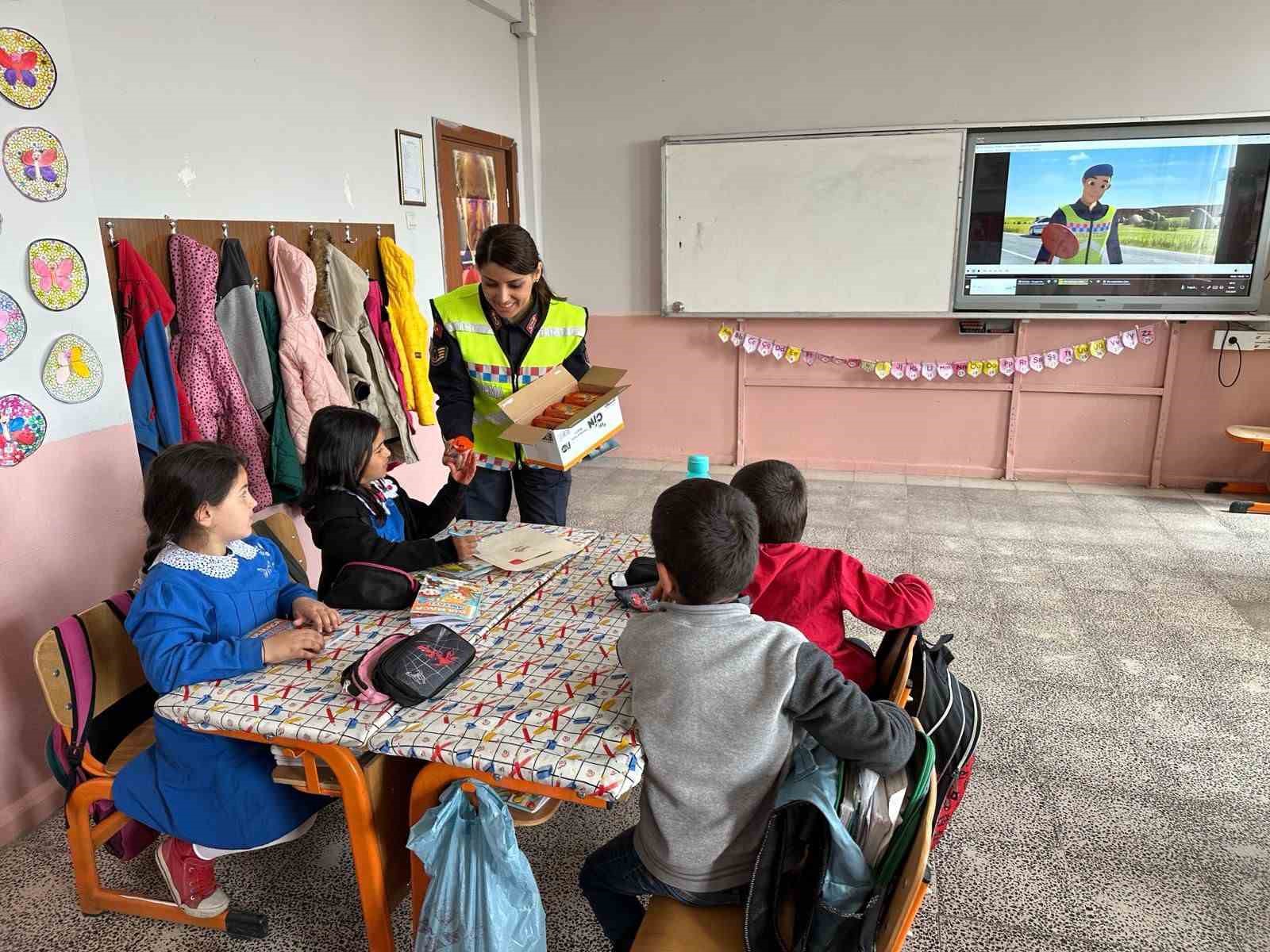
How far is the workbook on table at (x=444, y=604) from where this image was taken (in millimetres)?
1653

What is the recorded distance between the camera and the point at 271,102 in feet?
9.91

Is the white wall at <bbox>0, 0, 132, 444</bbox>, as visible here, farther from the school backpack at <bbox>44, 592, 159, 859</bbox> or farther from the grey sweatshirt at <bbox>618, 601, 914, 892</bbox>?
the grey sweatshirt at <bbox>618, 601, 914, 892</bbox>

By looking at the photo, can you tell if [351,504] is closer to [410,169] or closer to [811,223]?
[410,169]

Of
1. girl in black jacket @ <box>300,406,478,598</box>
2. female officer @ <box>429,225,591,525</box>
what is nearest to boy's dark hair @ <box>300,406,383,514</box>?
girl in black jacket @ <box>300,406,478,598</box>

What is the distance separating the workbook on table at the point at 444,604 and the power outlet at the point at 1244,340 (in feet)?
14.4

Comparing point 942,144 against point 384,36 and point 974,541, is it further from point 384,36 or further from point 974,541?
point 384,36

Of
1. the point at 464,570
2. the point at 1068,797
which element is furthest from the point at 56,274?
the point at 1068,797

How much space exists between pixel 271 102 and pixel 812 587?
263 centimetres

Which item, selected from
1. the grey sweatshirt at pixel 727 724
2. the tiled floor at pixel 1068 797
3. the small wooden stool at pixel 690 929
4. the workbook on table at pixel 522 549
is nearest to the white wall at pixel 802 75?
the tiled floor at pixel 1068 797

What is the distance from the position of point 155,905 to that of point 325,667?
72 cm

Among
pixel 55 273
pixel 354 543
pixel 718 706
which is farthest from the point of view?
pixel 55 273

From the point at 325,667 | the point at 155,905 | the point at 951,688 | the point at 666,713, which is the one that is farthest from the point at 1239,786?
the point at 155,905

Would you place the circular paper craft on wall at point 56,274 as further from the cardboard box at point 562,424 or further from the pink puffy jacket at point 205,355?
the cardboard box at point 562,424

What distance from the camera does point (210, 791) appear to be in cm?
153
